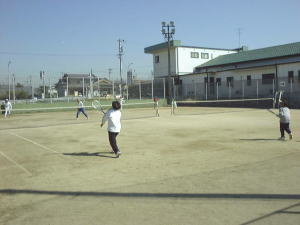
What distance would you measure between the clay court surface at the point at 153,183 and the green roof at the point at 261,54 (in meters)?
34.6

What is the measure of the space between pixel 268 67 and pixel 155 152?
33.2 m

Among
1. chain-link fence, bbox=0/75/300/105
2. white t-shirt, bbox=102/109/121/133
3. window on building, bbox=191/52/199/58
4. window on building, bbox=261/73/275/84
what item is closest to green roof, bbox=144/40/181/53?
window on building, bbox=191/52/199/58

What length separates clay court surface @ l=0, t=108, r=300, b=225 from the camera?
479cm

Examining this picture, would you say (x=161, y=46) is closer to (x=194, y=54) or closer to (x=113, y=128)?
(x=194, y=54)

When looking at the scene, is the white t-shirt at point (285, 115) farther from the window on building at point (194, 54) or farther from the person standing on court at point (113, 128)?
the window on building at point (194, 54)

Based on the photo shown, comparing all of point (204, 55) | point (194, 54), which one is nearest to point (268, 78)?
point (194, 54)

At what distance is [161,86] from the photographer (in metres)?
43.7

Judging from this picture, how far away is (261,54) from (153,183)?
4335 centimetres

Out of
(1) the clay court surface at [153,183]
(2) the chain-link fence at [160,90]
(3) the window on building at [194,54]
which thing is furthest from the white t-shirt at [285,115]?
(3) the window on building at [194,54]

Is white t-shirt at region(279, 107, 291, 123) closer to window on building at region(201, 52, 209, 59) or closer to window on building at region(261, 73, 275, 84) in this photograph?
window on building at region(261, 73, 275, 84)

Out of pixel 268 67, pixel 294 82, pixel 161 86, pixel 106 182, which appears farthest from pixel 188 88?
pixel 106 182

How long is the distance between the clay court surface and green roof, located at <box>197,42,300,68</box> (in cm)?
3462

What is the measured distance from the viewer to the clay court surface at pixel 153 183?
15.7 feet

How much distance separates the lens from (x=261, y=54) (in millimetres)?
45719
